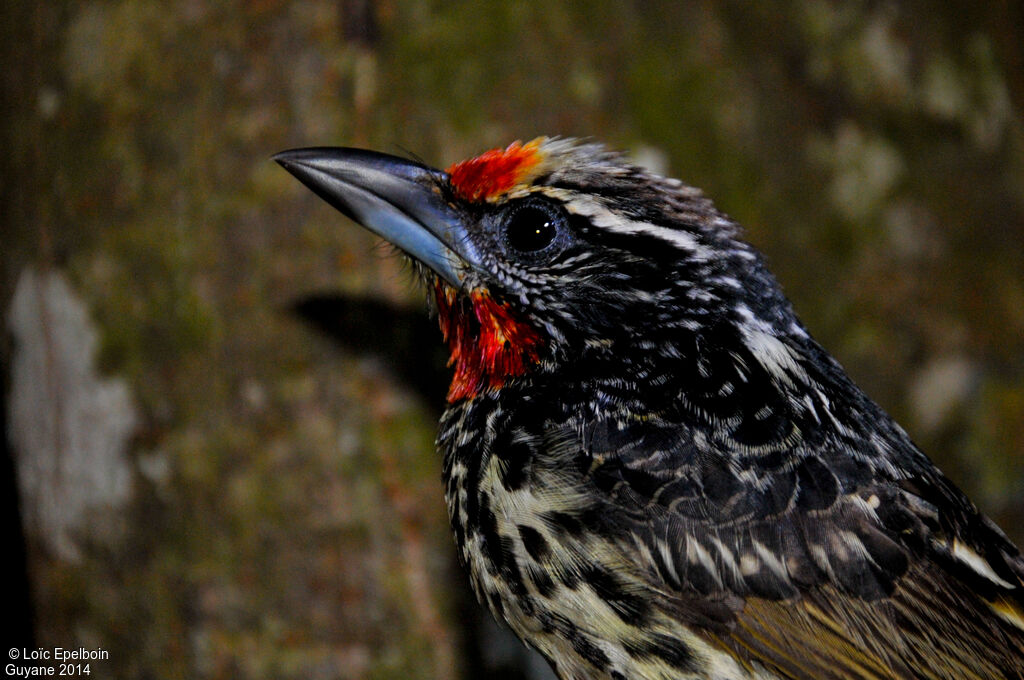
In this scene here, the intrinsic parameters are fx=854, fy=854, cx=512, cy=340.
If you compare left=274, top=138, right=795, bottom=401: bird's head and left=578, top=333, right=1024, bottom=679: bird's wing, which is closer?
left=578, top=333, right=1024, bottom=679: bird's wing

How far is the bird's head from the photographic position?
2.14m

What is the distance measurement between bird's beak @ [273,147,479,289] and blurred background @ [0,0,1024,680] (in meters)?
0.39

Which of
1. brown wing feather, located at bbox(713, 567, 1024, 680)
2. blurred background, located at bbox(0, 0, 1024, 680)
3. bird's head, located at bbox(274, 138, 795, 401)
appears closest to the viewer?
brown wing feather, located at bbox(713, 567, 1024, 680)

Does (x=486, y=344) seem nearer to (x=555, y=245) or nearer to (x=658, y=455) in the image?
(x=555, y=245)

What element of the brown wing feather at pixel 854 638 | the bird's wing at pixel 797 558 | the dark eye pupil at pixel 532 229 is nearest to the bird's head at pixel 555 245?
the dark eye pupil at pixel 532 229

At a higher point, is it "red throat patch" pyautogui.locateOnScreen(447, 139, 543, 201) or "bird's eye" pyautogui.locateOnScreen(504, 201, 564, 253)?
"red throat patch" pyautogui.locateOnScreen(447, 139, 543, 201)

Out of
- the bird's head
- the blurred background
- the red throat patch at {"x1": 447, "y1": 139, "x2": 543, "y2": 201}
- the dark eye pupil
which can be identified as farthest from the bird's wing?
the blurred background

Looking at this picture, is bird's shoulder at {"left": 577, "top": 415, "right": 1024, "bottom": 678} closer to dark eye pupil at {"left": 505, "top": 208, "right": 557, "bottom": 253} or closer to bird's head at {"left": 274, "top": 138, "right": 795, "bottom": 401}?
bird's head at {"left": 274, "top": 138, "right": 795, "bottom": 401}

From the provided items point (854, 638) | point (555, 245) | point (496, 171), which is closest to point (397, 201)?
point (496, 171)

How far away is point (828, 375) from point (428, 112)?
1.41 meters

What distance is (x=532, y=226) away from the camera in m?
2.17

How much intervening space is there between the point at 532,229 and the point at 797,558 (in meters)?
1.00

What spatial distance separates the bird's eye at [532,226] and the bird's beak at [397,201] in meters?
0.11

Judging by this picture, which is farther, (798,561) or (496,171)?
(496,171)
